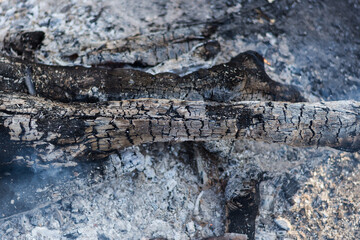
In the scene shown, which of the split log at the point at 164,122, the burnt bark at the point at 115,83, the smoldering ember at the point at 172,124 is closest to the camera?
the split log at the point at 164,122

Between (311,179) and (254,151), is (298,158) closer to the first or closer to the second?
(311,179)

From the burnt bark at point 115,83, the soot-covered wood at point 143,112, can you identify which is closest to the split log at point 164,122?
the soot-covered wood at point 143,112

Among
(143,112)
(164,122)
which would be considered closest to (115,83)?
(143,112)

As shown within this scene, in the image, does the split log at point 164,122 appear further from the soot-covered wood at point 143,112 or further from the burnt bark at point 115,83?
the burnt bark at point 115,83

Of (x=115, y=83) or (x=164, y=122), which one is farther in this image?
(x=115, y=83)

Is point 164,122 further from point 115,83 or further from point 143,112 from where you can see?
point 115,83

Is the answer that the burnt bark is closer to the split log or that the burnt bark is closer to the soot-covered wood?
the soot-covered wood

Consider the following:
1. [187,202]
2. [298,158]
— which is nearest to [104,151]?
[187,202]
